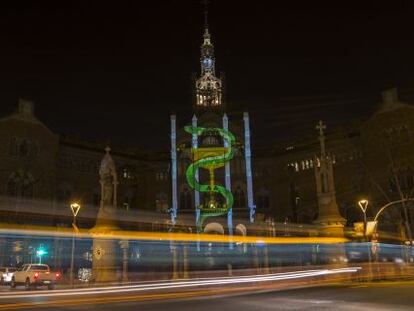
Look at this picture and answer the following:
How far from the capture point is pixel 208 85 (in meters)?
91.6

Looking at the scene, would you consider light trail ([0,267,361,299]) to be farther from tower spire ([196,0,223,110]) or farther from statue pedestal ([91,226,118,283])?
tower spire ([196,0,223,110])

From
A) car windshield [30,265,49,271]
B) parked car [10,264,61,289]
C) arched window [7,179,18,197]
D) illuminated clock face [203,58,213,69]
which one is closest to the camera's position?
parked car [10,264,61,289]

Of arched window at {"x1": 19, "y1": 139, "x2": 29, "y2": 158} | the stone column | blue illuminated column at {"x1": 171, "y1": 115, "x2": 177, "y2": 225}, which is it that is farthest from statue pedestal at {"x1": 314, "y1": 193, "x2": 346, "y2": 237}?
arched window at {"x1": 19, "y1": 139, "x2": 29, "y2": 158}

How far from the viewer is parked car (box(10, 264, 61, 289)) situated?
29031 mm

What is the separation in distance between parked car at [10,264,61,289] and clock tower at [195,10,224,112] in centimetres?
5820

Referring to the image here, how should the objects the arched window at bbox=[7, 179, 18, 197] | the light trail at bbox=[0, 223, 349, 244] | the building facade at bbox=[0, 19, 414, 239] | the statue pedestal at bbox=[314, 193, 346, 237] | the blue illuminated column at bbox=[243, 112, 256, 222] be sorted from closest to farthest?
1. the light trail at bbox=[0, 223, 349, 244]
2. the statue pedestal at bbox=[314, 193, 346, 237]
3. the building facade at bbox=[0, 19, 414, 239]
4. the arched window at bbox=[7, 179, 18, 197]
5. the blue illuminated column at bbox=[243, 112, 256, 222]

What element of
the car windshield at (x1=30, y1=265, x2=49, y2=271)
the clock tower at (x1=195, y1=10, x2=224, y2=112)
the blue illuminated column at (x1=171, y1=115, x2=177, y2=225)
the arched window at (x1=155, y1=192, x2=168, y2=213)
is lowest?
the car windshield at (x1=30, y1=265, x2=49, y2=271)

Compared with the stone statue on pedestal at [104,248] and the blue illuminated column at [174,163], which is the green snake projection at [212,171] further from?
the stone statue on pedestal at [104,248]

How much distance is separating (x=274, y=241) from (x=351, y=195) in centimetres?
3462

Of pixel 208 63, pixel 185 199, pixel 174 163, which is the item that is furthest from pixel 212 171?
pixel 208 63

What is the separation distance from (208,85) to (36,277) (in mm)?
66068

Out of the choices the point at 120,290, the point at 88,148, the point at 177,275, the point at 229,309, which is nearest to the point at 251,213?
the point at 88,148

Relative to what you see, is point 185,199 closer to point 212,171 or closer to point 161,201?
point 161,201

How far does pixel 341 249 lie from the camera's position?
3130 centimetres
